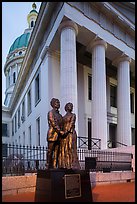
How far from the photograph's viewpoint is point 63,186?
620 centimetres

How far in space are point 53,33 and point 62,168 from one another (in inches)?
521

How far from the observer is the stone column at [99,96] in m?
17.5

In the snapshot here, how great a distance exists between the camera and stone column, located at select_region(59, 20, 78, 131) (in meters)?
15.7

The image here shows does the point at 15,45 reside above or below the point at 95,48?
above

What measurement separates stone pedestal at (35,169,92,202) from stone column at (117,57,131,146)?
13.8m

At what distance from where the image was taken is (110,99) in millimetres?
25891

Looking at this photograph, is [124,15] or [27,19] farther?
[27,19]

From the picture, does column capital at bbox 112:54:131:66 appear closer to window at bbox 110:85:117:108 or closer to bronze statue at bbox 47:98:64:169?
window at bbox 110:85:117:108

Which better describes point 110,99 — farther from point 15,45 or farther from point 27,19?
point 27,19

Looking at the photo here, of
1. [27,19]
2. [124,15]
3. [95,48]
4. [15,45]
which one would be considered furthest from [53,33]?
[27,19]

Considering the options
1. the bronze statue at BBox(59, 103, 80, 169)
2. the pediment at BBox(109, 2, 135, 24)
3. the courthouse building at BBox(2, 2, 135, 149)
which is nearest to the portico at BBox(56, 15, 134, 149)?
the courthouse building at BBox(2, 2, 135, 149)

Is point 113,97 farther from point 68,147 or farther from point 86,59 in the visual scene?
point 68,147

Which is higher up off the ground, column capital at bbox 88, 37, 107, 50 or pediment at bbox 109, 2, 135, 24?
pediment at bbox 109, 2, 135, 24

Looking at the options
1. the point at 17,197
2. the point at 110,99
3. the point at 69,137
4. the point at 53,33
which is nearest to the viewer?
the point at 69,137
